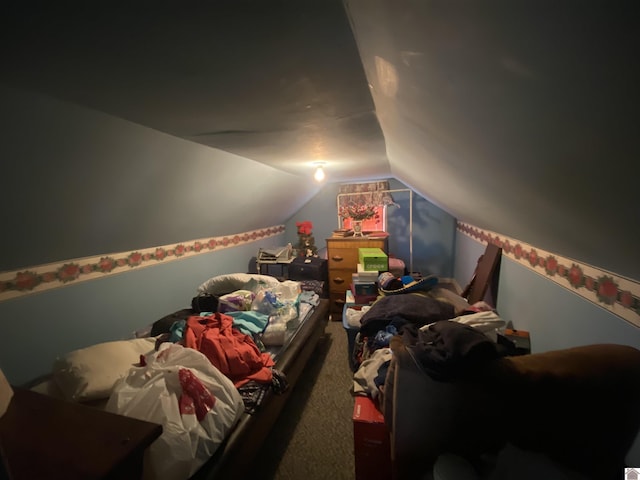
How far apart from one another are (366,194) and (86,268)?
128 inches

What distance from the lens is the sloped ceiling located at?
37cm

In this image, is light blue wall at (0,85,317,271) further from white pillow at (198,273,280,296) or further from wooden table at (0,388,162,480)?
wooden table at (0,388,162,480)

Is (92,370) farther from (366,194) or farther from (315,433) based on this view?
(366,194)

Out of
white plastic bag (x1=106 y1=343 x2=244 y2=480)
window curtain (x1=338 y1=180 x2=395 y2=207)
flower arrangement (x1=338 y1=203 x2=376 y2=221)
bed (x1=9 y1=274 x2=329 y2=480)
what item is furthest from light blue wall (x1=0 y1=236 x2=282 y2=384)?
window curtain (x1=338 y1=180 x2=395 y2=207)

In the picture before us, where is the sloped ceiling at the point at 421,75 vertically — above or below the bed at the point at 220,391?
above

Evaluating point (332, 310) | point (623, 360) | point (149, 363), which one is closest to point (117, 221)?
point (149, 363)

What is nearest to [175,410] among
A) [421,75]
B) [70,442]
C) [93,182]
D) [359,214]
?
[70,442]

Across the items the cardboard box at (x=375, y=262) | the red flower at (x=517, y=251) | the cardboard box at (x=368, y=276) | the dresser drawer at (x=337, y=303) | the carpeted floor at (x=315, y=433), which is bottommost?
the carpeted floor at (x=315, y=433)

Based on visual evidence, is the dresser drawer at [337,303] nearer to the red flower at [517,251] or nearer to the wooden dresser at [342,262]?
the wooden dresser at [342,262]

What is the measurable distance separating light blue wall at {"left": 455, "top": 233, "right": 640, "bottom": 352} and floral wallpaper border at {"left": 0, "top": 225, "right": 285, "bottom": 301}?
2.75m

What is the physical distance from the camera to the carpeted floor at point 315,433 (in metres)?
1.39

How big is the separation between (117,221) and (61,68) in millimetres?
1186

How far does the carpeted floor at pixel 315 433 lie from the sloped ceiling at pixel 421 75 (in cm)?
155

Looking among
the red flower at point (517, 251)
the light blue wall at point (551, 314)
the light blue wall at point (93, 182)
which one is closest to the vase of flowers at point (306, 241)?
the light blue wall at point (93, 182)
